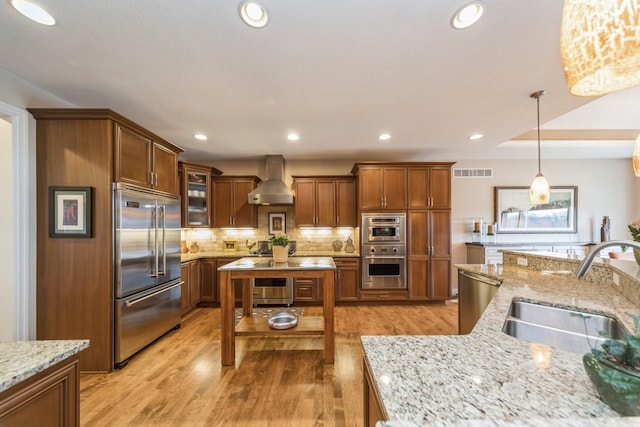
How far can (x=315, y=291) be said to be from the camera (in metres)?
4.43

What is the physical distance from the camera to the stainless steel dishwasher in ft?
8.00

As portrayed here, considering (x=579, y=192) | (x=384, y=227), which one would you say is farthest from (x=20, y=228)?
(x=579, y=192)

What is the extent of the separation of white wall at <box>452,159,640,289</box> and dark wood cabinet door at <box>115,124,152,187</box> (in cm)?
514

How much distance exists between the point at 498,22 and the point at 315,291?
3905 millimetres

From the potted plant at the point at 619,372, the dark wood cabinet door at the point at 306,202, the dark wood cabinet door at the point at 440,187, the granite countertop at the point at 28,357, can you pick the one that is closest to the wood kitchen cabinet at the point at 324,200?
the dark wood cabinet door at the point at 306,202

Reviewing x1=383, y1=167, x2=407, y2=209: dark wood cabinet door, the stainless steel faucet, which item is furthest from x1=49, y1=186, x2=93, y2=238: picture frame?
x1=383, y1=167, x2=407, y2=209: dark wood cabinet door

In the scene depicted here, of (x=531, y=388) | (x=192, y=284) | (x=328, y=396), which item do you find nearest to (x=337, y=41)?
(x=531, y=388)

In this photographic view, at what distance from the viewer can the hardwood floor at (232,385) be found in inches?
75.1

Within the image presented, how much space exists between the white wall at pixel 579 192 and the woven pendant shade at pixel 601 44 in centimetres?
506

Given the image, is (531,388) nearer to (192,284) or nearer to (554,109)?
(554,109)

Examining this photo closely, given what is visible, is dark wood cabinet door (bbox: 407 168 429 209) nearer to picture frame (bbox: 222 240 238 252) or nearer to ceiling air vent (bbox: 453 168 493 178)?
ceiling air vent (bbox: 453 168 493 178)

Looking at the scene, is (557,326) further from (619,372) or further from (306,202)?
(306,202)

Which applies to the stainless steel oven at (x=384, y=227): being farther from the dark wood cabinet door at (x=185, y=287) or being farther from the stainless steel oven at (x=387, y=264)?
the dark wood cabinet door at (x=185, y=287)

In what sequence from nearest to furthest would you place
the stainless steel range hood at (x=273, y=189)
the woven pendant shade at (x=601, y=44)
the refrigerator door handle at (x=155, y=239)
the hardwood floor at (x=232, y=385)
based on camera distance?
the woven pendant shade at (x=601, y=44) → the hardwood floor at (x=232, y=385) → the refrigerator door handle at (x=155, y=239) → the stainless steel range hood at (x=273, y=189)
